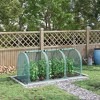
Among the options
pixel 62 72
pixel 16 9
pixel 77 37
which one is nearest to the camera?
pixel 62 72

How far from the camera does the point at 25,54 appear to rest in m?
7.82

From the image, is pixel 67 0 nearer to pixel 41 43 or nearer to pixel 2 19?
pixel 2 19

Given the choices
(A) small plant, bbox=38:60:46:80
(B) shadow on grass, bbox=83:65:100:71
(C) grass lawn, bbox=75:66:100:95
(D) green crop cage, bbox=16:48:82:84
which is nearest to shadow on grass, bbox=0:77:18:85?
(D) green crop cage, bbox=16:48:82:84

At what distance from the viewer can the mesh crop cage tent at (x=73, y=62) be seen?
8.38 metres

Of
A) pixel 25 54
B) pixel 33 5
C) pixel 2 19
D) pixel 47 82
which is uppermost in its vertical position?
pixel 33 5

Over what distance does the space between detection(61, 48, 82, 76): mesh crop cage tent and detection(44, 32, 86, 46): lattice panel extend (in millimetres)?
1750

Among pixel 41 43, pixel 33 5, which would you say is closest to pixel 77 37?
pixel 41 43

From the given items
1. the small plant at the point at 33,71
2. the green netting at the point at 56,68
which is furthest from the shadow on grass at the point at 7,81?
the green netting at the point at 56,68

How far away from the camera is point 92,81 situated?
7918 millimetres

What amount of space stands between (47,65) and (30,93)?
134cm

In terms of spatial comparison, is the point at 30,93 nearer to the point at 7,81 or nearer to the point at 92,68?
the point at 7,81

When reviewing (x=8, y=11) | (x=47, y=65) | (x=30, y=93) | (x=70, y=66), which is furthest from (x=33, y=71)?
(x=8, y=11)

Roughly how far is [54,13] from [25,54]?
872cm

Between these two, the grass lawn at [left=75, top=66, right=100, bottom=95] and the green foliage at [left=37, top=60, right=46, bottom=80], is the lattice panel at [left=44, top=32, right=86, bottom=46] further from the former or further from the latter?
the green foliage at [left=37, top=60, right=46, bottom=80]
